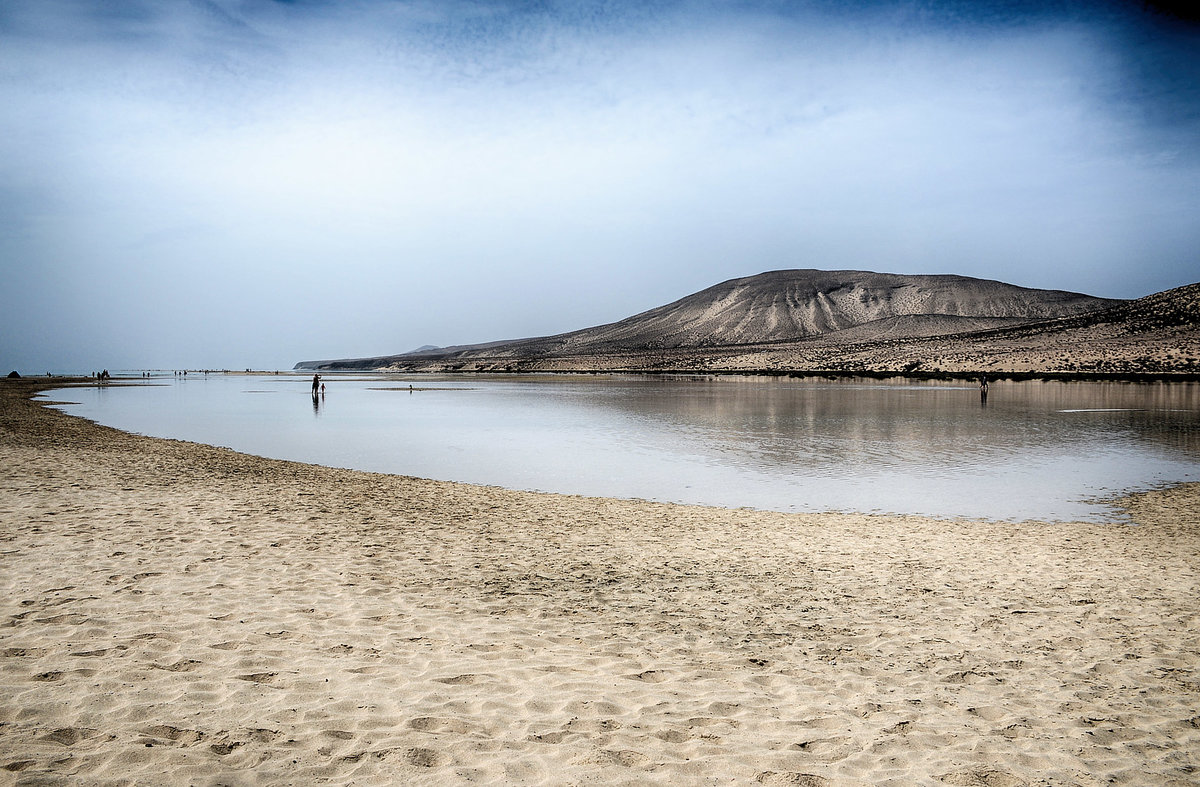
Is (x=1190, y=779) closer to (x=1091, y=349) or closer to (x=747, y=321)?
(x=1091, y=349)

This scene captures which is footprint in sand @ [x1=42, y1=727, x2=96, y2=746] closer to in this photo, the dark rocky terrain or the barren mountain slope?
the dark rocky terrain

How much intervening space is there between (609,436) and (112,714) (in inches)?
Result: 753

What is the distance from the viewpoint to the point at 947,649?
549 cm

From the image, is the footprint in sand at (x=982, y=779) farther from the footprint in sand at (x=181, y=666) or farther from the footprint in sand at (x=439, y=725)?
the footprint in sand at (x=181, y=666)

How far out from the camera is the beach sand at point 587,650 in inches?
147

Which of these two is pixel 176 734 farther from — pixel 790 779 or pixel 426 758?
pixel 790 779

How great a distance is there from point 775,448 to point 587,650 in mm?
15004

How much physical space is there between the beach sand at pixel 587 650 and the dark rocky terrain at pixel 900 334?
6954 cm

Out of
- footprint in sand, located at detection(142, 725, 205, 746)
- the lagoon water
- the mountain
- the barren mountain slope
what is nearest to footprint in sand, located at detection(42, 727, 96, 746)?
A: footprint in sand, located at detection(142, 725, 205, 746)

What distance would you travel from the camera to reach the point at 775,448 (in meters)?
19.5

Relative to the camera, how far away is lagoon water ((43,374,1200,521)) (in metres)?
13.1

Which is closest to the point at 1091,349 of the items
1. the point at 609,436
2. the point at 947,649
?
the point at 609,436

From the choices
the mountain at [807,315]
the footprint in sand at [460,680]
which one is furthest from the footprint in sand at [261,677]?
the mountain at [807,315]

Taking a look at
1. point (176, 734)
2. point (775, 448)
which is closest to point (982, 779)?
point (176, 734)
